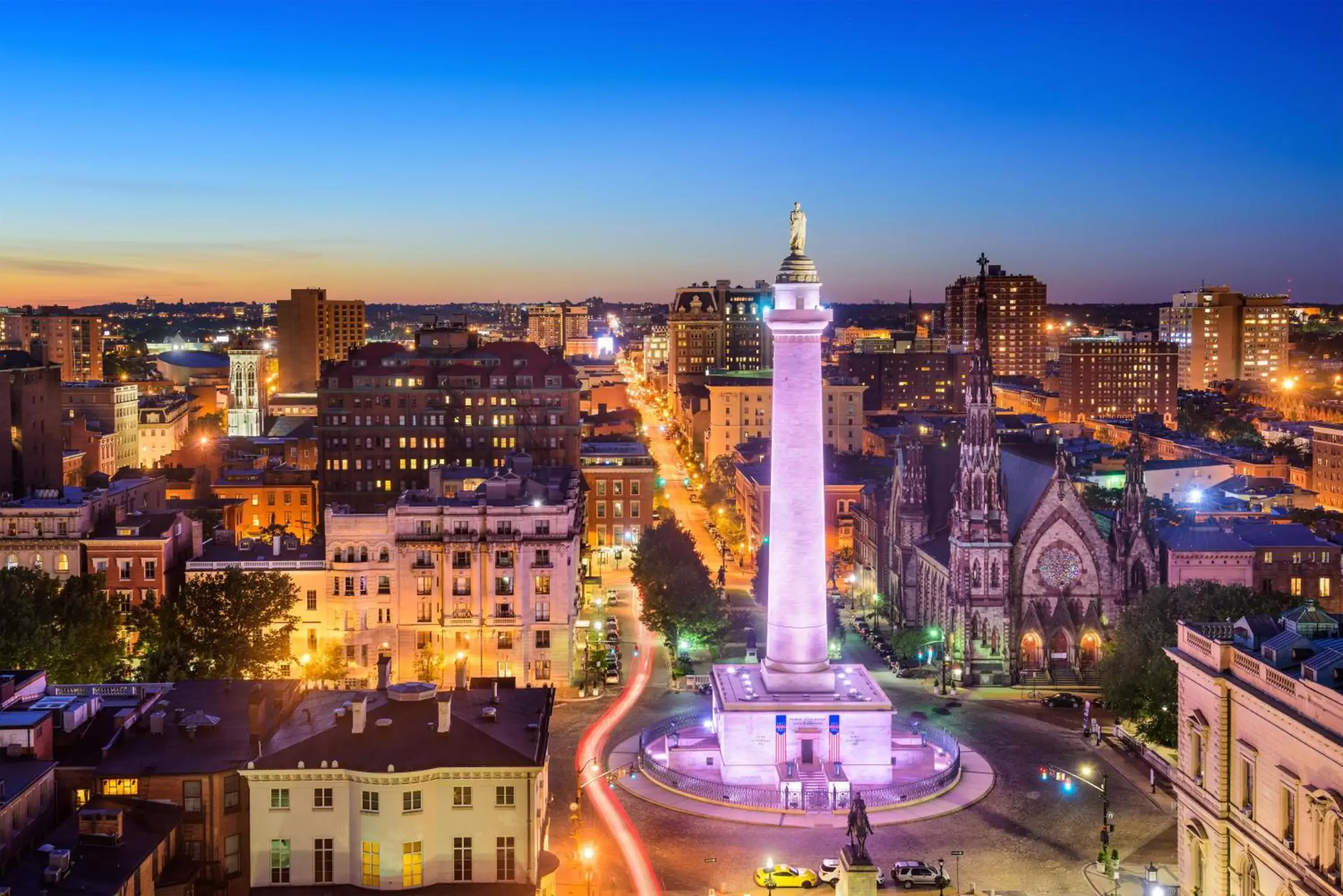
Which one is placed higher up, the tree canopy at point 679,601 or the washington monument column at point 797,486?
the washington monument column at point 797,486

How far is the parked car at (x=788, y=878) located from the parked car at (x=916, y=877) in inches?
124

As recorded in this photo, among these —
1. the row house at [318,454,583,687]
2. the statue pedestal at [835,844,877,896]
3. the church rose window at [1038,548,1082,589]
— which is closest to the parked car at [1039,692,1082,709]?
the church rose window at [1038,548,1082,589]

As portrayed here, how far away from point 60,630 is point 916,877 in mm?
47231

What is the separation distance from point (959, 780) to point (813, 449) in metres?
17.8

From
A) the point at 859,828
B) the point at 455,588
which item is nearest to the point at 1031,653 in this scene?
the point at 455,588

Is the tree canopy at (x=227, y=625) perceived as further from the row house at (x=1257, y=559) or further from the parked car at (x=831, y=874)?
the row house at (x=1257, y=559)

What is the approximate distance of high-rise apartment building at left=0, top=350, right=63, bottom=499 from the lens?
131 meters

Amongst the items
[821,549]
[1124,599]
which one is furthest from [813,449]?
[1124,599]

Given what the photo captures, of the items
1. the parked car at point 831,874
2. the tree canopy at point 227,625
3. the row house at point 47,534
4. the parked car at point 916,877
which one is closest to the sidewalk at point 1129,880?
the parked car at point 916,877

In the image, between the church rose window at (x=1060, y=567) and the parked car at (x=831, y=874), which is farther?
the church rose window at (x=1060, y=567)

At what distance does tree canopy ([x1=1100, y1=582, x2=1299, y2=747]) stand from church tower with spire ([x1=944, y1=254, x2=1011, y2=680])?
9763mm

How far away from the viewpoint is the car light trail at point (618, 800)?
59.5 meters

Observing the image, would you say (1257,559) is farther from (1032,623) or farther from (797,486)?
(797,486)

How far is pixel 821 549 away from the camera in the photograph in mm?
73000
